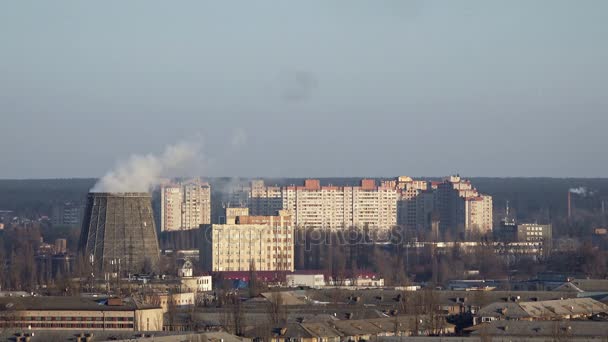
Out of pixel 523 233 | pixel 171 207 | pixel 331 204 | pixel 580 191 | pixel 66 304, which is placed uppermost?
pixel 580 191

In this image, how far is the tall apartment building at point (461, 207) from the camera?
101312mm

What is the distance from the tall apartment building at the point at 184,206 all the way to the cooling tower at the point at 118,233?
114ft

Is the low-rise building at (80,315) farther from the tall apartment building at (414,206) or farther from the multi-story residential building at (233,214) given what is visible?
the tall apartment building at (414,206)

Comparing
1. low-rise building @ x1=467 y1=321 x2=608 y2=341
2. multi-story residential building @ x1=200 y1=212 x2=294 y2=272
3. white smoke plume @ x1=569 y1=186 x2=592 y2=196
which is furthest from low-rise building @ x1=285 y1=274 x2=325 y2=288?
white smoke plume @ x1=569 y1=186 x2=592 y2=196

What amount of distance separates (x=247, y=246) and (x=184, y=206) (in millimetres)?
24189

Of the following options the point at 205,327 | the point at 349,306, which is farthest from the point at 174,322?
the point at 349,306

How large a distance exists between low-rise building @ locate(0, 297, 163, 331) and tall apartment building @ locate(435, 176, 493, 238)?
53877 millimetres

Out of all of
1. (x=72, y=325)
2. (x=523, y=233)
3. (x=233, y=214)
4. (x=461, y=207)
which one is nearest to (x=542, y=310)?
(x=72, y=325)

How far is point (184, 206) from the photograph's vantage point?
3871 inches

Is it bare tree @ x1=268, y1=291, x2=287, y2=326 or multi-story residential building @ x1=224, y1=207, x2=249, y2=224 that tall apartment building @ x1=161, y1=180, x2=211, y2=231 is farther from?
bare tree @ x1=268, y1=291, x2=287, y2=326

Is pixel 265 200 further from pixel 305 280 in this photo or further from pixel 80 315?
pixel 80 315

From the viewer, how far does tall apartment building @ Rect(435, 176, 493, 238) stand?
332ft

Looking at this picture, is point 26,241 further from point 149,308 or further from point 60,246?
point 149,308

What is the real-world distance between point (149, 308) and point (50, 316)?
1.94m
